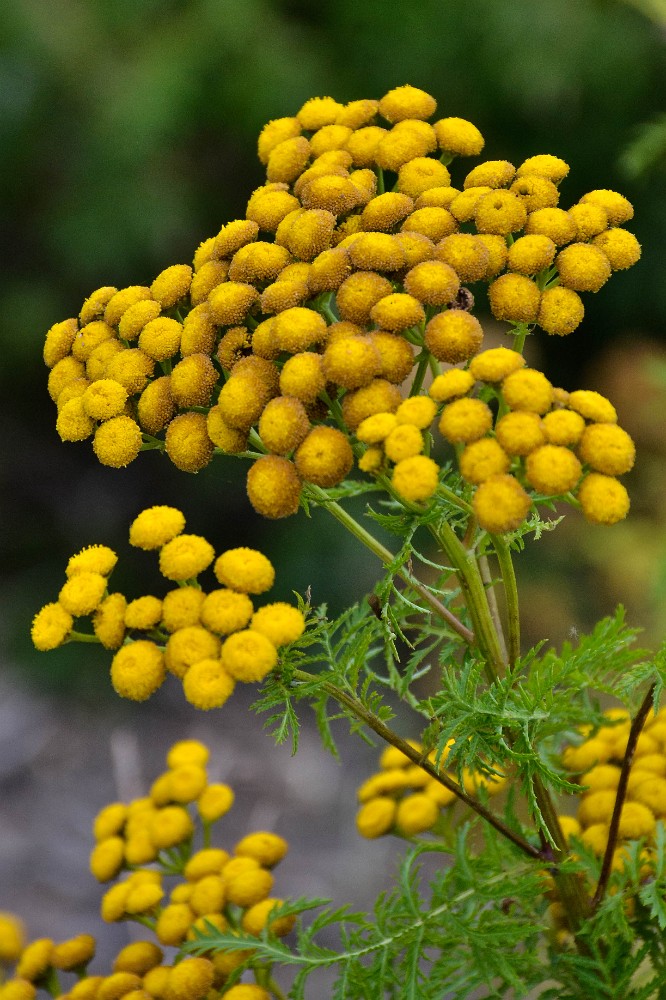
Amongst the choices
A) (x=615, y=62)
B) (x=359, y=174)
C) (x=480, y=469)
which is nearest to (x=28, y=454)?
(x=615, y=62)

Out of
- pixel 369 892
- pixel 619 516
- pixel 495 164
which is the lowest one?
pixel 619 516

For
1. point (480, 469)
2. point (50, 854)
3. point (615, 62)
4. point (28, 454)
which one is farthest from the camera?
point (28, 454)

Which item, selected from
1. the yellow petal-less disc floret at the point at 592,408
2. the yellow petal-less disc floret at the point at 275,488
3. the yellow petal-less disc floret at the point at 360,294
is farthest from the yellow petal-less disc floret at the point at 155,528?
the yellow petal-less disc floret at the point at 592,408

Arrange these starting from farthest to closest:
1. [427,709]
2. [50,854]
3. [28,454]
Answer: [28,454], [50,854], [427,709]

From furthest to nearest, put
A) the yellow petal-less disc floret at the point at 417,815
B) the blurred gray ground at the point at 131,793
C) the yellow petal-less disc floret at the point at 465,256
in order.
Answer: the blurred gray ground at the point at 131,793, the yellow petal-less disc floret at the point at 417,815, the yellow petal-less disc floret at the point at 465,256

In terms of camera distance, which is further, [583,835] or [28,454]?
[28,454]

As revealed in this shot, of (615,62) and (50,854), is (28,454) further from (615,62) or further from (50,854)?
(615,62)

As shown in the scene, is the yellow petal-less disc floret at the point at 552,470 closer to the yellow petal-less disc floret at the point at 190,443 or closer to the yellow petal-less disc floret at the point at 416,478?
the yellow petal-less disc floret at the point at 416,478
